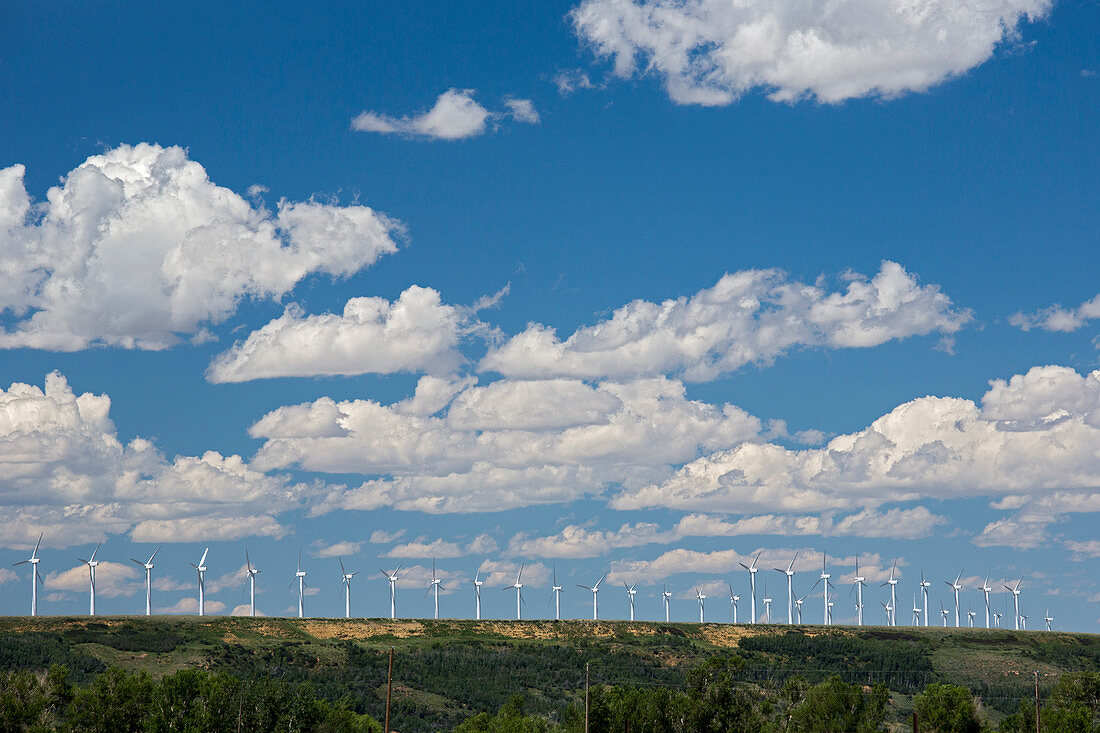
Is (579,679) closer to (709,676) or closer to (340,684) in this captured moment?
(340,684)

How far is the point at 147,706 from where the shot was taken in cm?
10606

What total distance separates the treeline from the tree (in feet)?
169

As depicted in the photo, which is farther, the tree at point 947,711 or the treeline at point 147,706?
the tree at point 947,711

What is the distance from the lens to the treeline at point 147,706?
335ft

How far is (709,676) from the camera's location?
11594 centimetres

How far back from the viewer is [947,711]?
108 m

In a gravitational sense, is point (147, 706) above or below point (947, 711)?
above

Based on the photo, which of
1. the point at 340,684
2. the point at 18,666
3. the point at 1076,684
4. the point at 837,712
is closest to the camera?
the point at 837,712

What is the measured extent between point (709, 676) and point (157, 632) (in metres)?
111

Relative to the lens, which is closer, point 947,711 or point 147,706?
point 147,706

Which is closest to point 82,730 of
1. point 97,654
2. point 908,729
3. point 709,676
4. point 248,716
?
point 248,716

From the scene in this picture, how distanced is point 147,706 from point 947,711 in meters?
69.6

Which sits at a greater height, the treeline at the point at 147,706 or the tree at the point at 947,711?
the treeline at the point at 147,706

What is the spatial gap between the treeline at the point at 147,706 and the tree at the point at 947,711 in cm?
5164
